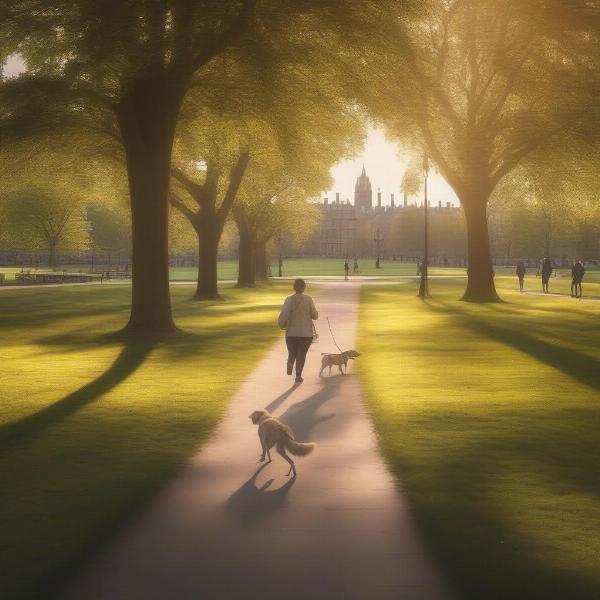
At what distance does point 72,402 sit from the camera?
41.9 feet

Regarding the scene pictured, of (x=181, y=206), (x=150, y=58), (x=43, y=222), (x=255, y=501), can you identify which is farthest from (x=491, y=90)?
(x=43, y=222)

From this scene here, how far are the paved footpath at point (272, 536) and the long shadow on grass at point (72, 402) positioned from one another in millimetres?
2415

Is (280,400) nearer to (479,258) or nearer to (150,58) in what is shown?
(150,58)

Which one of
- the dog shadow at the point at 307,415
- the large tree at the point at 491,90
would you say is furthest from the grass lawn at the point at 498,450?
the large tree at the point at 491,90

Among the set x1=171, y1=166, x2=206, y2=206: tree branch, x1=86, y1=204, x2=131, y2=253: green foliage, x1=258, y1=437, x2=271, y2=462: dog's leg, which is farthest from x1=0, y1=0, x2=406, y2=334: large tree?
x1=86, y1=204, x2=131, y2=253: green foliage

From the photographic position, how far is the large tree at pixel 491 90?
29.6 meters

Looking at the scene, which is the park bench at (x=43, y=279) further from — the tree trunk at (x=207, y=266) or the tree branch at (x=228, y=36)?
the tree branch at (x=228, y=36)

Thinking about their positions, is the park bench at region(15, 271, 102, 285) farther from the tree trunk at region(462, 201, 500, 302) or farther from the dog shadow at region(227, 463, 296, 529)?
the dog shadow at region(227, 463, 296, 529)

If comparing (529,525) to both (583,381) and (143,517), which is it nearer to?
(143,517)

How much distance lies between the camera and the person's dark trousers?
1427cm

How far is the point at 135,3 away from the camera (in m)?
17.6

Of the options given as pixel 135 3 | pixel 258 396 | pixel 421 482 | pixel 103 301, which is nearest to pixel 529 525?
pixel 421 482

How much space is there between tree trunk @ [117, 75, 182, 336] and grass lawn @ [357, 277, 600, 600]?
557cm

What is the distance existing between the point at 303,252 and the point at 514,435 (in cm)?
18371
